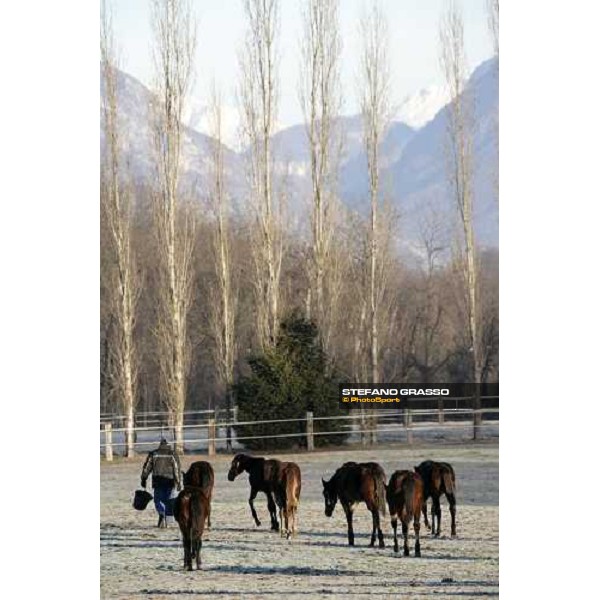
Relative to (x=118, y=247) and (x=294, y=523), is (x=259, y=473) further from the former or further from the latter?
(x=118, y=247)

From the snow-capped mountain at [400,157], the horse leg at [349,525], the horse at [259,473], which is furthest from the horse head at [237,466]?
the snow-capped mountain at [400,157]

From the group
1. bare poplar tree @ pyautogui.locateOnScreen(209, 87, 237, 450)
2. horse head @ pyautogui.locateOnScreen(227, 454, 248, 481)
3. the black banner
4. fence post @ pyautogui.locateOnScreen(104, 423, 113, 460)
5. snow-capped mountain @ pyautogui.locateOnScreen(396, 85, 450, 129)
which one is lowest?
horse head @ pyautogui.locateOnScreen(227, 454, 248, 481)

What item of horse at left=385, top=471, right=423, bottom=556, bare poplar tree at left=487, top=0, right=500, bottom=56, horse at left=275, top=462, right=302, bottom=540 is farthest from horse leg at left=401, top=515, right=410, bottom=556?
bare poplar tree at left=487, top=0, right=500, bottom=56

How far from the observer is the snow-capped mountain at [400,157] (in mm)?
12227

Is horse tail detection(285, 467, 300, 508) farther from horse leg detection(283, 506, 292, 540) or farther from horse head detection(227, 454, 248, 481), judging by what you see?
horse head detection(227, 454, 248, 481)

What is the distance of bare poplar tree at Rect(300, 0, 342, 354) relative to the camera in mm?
12758

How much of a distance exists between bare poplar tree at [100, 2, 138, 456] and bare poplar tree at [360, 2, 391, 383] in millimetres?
2085

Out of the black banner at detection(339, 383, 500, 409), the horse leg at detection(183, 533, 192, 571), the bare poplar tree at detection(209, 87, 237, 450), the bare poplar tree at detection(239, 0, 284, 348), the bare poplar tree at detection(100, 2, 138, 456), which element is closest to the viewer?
the horse leg at detection(183, 533, 192, 571)

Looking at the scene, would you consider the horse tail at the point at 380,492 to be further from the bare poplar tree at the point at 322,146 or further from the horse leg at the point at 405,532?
the bare poplar tree at the point at 322,146

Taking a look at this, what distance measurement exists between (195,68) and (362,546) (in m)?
4.12
